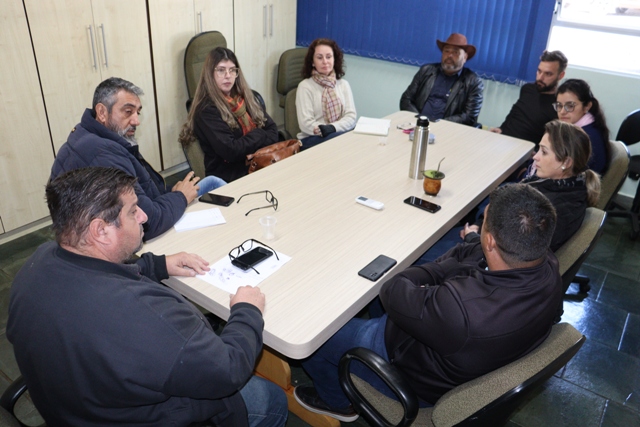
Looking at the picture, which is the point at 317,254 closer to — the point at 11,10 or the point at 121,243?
the point at 121,243

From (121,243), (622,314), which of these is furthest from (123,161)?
(622,314)

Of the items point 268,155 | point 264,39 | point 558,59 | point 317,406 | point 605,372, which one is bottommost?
point 605,372

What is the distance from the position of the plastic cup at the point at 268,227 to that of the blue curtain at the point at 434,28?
3.10 m

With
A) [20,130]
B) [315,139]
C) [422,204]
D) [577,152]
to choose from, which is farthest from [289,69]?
[577,152]

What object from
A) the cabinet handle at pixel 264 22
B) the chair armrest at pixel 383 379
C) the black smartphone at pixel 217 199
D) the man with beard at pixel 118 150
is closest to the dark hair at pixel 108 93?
the man with beard at pixel 118 150

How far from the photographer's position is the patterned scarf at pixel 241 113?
3.14 metres

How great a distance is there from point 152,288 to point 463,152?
2.26 metres

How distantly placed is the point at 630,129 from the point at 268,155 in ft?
8.36

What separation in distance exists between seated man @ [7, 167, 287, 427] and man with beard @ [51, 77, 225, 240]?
2.09ft

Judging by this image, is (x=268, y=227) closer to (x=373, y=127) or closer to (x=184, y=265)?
(x=184, y=265)

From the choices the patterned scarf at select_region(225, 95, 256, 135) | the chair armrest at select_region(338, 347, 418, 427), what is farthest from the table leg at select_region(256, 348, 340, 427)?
the patterned scarf at select_region(225, 95, 256, 135)

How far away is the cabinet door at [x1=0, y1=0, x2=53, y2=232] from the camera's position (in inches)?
117

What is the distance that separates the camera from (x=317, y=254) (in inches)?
74.4

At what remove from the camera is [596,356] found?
2.53 meters
